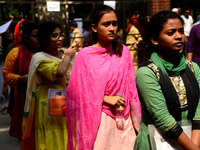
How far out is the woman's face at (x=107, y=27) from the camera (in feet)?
9.82

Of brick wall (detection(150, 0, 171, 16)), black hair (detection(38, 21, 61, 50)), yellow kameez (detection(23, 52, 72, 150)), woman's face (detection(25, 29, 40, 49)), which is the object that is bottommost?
yellow kameez (detection(23, 52, 72, 150))

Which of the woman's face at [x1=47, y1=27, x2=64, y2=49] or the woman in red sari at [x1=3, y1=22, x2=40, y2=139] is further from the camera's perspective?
the woman in red sari at [x1=3, y1=22, x2=40, y2=139]

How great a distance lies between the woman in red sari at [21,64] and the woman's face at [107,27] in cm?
167

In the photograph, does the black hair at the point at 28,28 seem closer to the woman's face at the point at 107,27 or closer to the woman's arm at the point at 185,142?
the woman's face at the point at 107,27

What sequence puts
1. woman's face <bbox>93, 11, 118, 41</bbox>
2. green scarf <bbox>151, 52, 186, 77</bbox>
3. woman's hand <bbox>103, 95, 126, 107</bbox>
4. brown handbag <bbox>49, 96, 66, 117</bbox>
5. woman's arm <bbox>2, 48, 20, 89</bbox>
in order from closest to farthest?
green scarf <bbox>151, 52, 186, 77</bbox>
woman's hand <bbox>103, 95, 126, 107</bbox>
woman's face <bbox>93, 11, 118, 41</bbox>
brown handbag <bbox>49, 96, 66, 117</bbox>
woman's arm <bbox>2, 48, 20, 89</bbox>

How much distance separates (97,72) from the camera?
116 inches

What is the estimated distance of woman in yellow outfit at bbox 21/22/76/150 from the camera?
371cm

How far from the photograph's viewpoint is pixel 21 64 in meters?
4.54

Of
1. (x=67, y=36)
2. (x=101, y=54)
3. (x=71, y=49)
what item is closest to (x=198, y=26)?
(x=71, y=49)

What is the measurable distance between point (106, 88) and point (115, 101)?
20 cm

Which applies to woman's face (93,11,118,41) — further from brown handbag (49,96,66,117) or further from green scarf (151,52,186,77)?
green scarf (151,52,186,77)

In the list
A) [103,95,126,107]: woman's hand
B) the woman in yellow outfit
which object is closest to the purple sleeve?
the woman in yellow outfit

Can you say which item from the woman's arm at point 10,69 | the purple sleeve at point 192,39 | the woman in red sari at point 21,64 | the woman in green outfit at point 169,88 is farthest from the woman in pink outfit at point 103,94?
the purple sleeve at point 192,39

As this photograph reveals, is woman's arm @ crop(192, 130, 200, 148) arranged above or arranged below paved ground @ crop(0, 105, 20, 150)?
above
